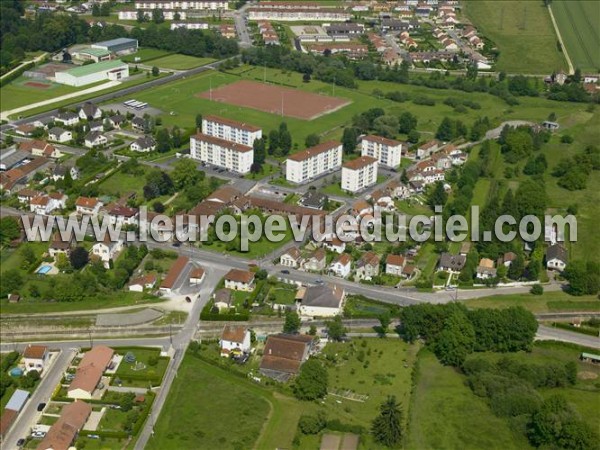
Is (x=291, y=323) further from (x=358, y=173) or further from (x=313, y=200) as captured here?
(x=358, y=173)

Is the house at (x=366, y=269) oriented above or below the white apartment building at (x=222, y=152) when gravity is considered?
below

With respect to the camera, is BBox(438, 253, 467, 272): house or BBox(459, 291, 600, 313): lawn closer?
BBox(459, 291, 600, 313): lawn

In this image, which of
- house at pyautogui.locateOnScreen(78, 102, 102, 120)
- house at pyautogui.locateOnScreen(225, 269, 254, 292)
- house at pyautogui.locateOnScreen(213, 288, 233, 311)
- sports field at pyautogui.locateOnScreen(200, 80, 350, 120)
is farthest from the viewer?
sports field at pyautogui.locateOnScreen(200, 80, 350, 120)

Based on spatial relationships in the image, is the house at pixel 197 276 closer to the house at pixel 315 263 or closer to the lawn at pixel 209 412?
the house at pixel 315 263

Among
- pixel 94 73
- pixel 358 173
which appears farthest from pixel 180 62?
pixel 358 173

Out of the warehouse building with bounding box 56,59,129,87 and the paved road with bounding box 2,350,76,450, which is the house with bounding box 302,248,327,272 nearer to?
the paved road with bounding box 2,350,76,450

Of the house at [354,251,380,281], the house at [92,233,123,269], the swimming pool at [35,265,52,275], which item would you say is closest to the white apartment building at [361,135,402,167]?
the house at [354,251,380,281]

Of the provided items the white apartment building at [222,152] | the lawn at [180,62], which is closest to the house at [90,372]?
the white apartment building at [222,152]
